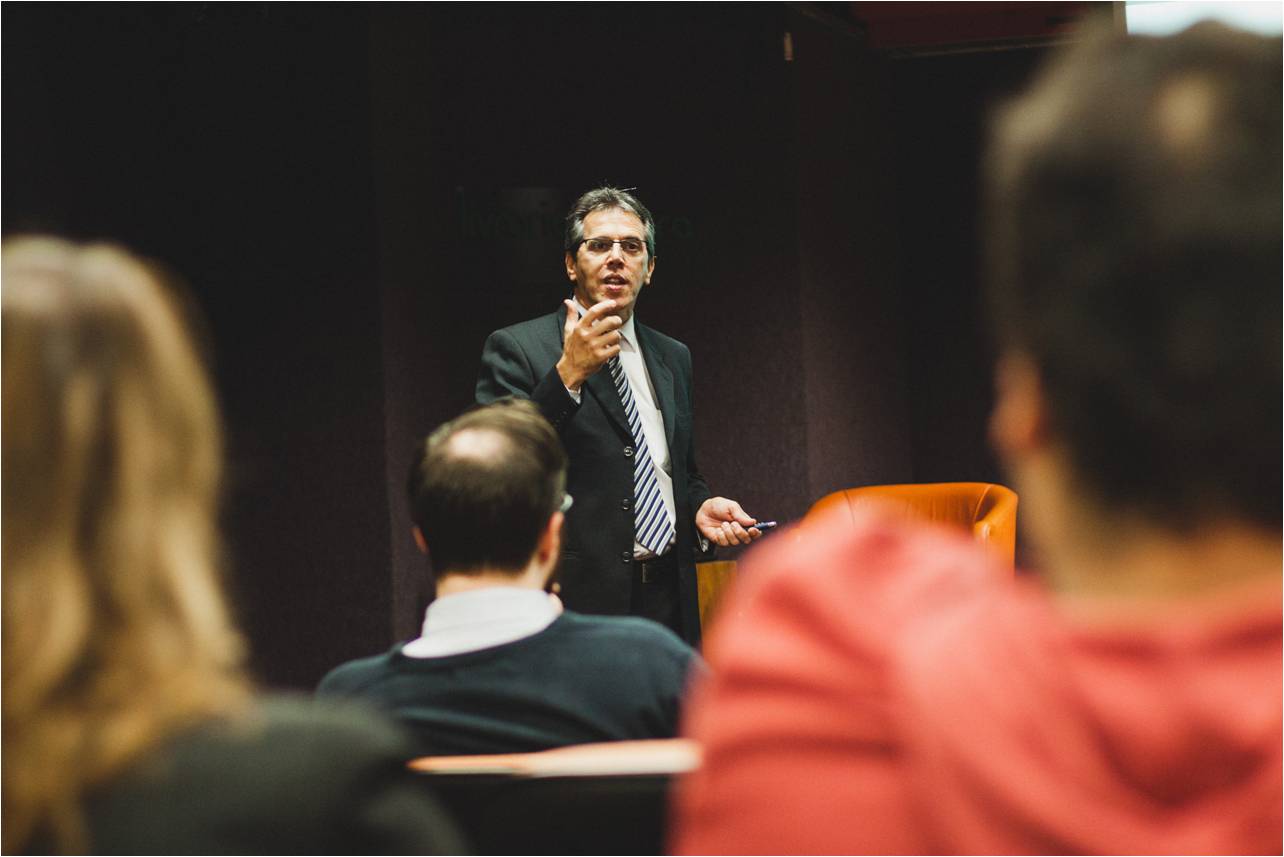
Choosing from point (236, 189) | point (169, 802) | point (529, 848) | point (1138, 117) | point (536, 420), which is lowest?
point (529, 848)

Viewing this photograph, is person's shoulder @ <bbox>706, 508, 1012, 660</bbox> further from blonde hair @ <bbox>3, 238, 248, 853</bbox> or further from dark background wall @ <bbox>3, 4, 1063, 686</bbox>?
dark background wall @ <bbox>3, 4, 1063, 686</bbox>

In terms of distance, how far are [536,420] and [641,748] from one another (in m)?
0.69

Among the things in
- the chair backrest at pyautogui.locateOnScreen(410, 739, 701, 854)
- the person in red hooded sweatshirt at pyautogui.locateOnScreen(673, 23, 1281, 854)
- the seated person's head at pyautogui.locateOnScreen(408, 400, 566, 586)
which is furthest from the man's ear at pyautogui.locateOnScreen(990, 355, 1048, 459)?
the seated person's head at pyautogui.locateOnScreen(408, 400, 566, 586)

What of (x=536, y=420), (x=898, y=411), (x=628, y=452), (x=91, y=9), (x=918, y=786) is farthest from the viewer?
(x=898, y=411)

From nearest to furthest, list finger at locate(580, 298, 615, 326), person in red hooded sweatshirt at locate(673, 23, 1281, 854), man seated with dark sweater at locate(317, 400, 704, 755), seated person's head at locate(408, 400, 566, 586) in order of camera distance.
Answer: person in red hooded sweatshirt at locate(673, 23, 1281, 854)
man seated with dark sweater at locate(317, 400, 704, 755)
seated person's head at locate(408, 400, 566, 586)
finger at locate(580, 298, 615, 326)

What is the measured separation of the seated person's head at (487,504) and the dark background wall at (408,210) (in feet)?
7.93

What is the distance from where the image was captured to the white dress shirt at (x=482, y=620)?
150 centimetres

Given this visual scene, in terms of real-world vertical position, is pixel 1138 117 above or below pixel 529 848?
above

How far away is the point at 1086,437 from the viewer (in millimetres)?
553

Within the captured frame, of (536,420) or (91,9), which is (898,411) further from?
(536,420)

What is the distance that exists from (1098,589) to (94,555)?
23.1 inches

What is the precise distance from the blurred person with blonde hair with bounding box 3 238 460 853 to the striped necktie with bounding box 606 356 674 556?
2342 millimetres

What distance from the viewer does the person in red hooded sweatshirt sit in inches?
20.1

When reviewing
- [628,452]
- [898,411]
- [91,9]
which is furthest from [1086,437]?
[898,411]
